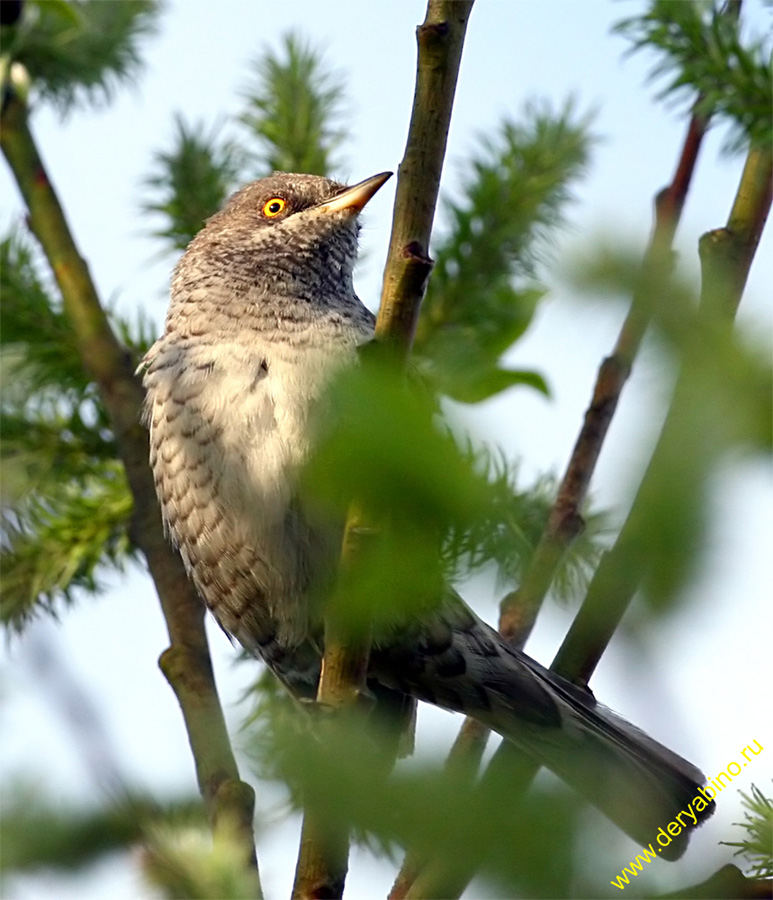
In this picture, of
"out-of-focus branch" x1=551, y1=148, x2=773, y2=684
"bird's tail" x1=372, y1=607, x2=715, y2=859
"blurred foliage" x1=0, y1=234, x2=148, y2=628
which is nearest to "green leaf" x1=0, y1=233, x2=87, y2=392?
"blurred foliage" x1=0, y1=234, x2=148, y2=628

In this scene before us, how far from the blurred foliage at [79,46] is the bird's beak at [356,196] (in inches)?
29.7

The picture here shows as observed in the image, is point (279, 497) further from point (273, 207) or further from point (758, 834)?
point (758, 834)

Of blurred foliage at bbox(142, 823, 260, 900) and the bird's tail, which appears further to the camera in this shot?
the bird's tail

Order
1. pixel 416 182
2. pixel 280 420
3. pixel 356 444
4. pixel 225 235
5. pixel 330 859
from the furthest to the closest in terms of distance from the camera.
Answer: pixel 225 235, pixel 280 420, pixel 330 859, pixel 416 182, pixel 356 444

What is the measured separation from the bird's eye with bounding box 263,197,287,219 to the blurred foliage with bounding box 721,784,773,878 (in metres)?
2.96

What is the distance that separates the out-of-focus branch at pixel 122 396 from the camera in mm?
3186

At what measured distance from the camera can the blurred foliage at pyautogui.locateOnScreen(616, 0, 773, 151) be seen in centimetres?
227

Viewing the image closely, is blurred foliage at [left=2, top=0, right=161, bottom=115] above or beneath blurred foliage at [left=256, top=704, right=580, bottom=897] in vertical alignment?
above

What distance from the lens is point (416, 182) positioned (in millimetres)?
1901

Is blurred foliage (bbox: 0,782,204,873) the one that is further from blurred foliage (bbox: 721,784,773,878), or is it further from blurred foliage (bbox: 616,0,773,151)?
blurred foliage (bbox: 616,0,773,151)

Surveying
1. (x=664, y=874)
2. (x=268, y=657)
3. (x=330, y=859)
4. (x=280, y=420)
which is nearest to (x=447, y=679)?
(x=268, y=657)

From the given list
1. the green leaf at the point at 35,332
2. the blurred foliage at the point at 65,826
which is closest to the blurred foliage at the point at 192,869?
the blurred foliage at the point at 65,826

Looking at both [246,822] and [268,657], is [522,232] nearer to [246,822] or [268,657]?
[268,657]

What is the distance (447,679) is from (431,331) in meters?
1.10
